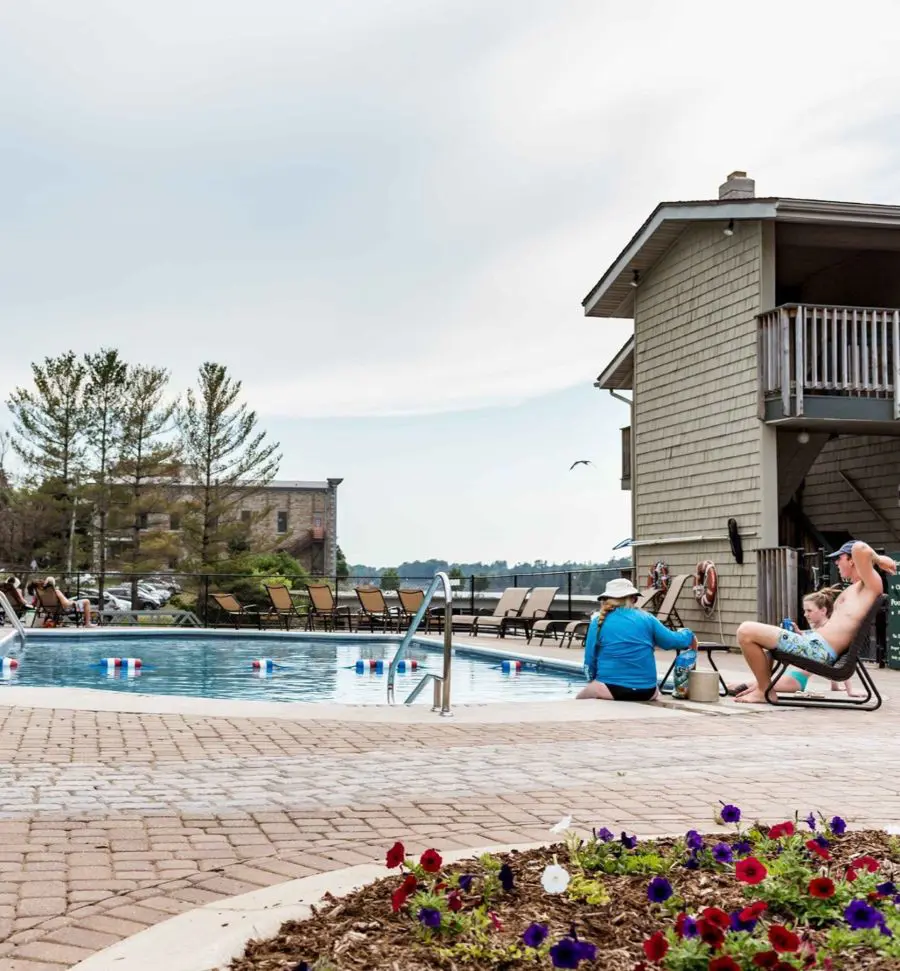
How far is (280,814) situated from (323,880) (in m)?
1.22

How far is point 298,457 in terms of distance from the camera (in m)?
44.2

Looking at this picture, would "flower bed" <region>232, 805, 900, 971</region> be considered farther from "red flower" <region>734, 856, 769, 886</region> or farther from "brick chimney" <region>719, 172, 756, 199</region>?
"brick chimney" <region>719, 172, 756, 199</region>

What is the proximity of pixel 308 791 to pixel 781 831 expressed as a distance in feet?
7.04

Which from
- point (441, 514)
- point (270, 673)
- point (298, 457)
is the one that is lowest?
point (270, 673)

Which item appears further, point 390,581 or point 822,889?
point 390,581

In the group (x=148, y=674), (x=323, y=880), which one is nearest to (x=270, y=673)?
(x=148, y=674)

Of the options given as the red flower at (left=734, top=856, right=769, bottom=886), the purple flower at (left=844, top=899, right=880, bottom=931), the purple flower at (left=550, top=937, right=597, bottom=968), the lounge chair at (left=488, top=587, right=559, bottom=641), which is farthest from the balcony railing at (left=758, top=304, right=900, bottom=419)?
the purple flower at (left=550, top=937, right=597, bottom=968)

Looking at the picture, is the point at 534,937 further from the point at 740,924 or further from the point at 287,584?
the point at 287,584

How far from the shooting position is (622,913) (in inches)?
102

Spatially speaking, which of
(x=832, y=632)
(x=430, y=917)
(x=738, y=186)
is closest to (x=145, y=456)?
(x=738, y=186)

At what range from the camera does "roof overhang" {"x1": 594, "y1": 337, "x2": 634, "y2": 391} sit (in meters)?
20.0

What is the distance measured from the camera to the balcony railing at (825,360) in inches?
526

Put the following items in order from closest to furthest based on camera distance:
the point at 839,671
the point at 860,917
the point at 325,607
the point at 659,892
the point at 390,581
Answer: the point at 860,917 < the point at 659,892 < the point at 839,671 < the point at 325,607 < the point at 390,581

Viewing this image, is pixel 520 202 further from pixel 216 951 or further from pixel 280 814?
pixel 216 951
